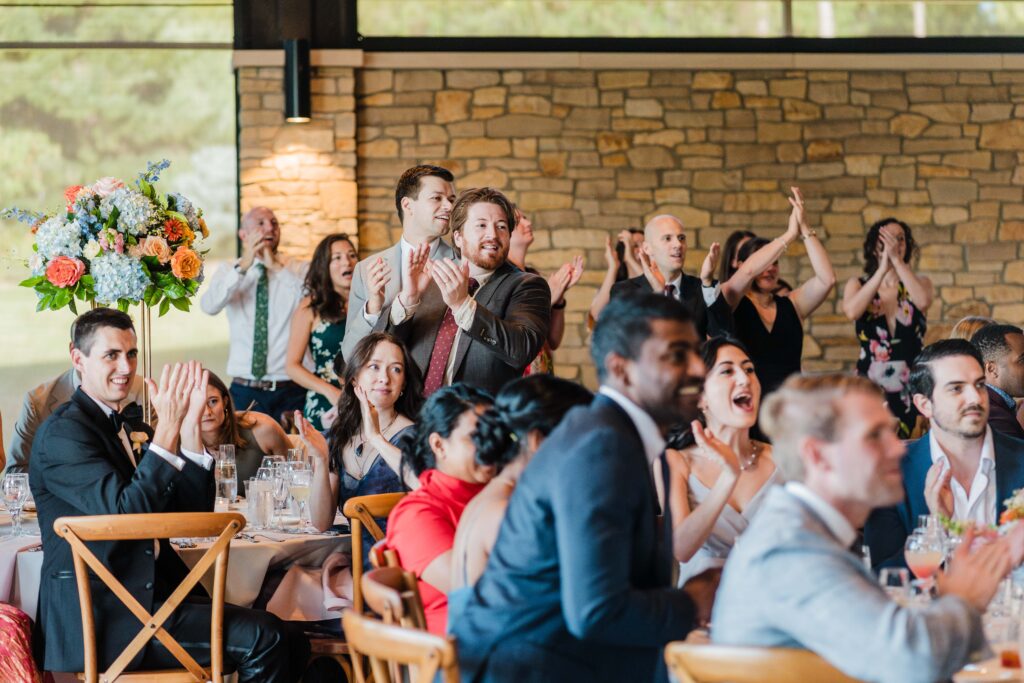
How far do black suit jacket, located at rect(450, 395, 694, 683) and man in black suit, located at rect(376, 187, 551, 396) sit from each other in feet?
6.52

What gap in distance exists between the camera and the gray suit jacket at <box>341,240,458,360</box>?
4.70m

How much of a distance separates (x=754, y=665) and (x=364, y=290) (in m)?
3.02

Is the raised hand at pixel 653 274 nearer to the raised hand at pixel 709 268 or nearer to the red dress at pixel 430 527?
the raised hand at pixel 709 268

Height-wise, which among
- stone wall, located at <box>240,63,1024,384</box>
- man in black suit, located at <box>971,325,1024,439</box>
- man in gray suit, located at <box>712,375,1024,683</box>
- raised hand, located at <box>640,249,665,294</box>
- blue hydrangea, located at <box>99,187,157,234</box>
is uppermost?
stone wall, located at <box>240,63,1024,384</box>

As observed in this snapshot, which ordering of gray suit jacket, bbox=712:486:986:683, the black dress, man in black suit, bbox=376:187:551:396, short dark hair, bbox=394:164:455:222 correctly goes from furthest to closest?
the black dress < short dark hair, bbox=394:164:455:222 < man in black suit, bbox=376:187:551:396 < gray suit jacket, bbox=712:486:986:683

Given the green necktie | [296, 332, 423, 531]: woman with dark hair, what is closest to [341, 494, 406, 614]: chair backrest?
[296, 332, 423, 531]: woman with dark hair

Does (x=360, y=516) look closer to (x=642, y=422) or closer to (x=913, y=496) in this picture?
(x=913, y=496)

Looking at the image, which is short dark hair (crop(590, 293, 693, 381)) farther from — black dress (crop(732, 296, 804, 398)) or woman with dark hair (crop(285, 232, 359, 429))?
woman with dark hair (crop(285, 232, 359, 429))

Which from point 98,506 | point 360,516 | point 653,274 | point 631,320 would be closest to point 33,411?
point 98,506

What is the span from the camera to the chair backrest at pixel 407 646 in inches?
86.3

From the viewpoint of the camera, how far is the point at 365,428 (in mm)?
4266

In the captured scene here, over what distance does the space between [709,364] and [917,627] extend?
189cm

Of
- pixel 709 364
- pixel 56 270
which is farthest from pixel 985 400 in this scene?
pixel 56 270

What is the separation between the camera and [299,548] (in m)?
4.06
